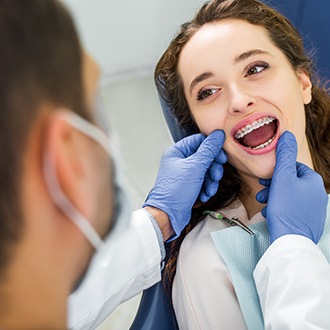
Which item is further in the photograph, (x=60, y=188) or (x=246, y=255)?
(x=246, y=255)

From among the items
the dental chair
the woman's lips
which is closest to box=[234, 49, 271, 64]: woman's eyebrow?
the woman's lips

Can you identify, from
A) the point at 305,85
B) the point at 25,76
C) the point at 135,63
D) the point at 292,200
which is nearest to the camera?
the point at 25,76

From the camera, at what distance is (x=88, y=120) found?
0.50 m

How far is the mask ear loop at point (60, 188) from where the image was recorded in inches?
18.4

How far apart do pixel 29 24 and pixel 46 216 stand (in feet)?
0.58

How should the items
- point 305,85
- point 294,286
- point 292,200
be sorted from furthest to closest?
point 305,85, point 292,200, point 294,286

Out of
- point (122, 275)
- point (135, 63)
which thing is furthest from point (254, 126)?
point (135, 63)

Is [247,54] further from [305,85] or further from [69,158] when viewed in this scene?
[69,158]

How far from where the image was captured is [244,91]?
1.28 m

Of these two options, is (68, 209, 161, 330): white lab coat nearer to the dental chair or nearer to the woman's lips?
the dental chair

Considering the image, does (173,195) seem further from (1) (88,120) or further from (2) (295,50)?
(1) (88,120)

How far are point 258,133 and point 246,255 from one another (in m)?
0.32

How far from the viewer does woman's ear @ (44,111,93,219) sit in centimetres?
46

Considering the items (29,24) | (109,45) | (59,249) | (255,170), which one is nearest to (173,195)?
(255,170)
